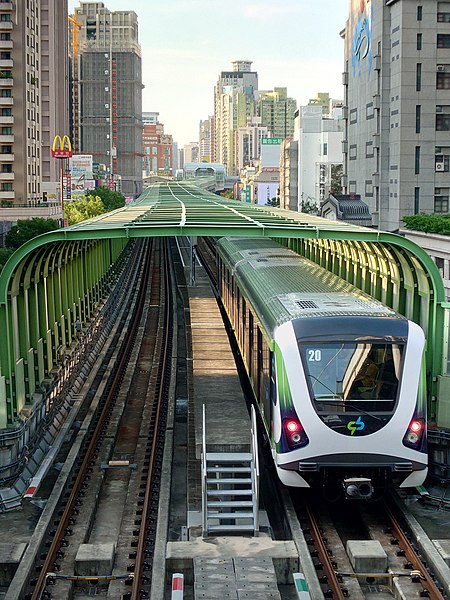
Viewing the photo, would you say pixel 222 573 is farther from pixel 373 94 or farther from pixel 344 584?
pixel 373 94

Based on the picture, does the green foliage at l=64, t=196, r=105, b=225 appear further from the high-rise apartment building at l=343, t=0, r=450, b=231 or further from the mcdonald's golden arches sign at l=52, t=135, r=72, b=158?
the high-rise apartment building at l=343, t=0, r=450, b=231

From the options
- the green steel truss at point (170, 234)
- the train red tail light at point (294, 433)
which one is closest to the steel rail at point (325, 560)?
the train red tail light at point (294, 433)

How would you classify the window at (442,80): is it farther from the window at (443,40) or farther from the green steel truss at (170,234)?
the green steel truss at (170,234)

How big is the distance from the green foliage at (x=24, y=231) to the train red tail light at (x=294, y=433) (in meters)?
48.8

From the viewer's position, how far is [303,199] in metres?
123

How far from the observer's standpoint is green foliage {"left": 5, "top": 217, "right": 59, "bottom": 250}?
61812mm

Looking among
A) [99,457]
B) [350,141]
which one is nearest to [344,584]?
[99,457]

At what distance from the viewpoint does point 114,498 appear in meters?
16.3

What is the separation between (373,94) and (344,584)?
2297 inches

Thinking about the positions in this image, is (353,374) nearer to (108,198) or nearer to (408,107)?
(408,107)

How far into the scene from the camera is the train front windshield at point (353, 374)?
14.0m

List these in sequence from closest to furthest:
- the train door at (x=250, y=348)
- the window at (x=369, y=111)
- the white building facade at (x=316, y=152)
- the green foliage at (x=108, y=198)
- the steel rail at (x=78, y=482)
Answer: the steel rail at (x=78, y=482), the train door at (x=250, y=348), the window at (x=369, y=111), the green foliage at (x=108, y=198), the white building facade at (x=316, y=152)

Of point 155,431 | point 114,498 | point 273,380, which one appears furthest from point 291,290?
point 155,431

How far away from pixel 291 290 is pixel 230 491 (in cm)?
413
